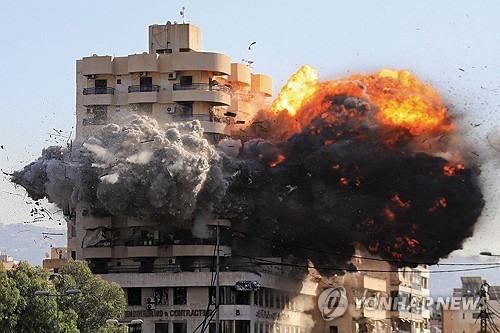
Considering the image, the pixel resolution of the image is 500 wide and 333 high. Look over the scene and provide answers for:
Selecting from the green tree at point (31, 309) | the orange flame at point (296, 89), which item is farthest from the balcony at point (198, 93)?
the green tree at point (31, 309)

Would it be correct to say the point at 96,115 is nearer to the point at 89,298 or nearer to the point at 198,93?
the point at 198,93

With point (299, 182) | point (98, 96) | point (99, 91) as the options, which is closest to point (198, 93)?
point (98, 96)

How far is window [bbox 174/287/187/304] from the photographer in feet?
536

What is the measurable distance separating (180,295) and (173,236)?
23.1 feet

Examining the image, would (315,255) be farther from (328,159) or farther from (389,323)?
(389,323)

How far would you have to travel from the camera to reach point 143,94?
168 meters

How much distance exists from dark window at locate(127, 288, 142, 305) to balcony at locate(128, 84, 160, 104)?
2286 cm

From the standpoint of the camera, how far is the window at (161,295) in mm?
164000

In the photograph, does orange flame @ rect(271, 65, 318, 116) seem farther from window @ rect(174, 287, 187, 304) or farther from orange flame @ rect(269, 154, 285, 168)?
window @ rect(174, 287, 187, 304)

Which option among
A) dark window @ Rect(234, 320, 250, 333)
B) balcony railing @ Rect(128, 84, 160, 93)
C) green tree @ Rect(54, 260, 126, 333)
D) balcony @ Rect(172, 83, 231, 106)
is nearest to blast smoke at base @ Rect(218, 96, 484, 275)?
dark window @ Rect(234, 320, 250, 333)

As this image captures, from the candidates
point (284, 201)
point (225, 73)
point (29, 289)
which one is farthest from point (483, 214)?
point (29, 289)

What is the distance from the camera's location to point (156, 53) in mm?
169875

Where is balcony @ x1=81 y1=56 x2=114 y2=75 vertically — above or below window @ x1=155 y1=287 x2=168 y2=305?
above

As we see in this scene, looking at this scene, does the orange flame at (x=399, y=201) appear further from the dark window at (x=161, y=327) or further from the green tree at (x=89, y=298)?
the green tree at (x=89, y=298)
